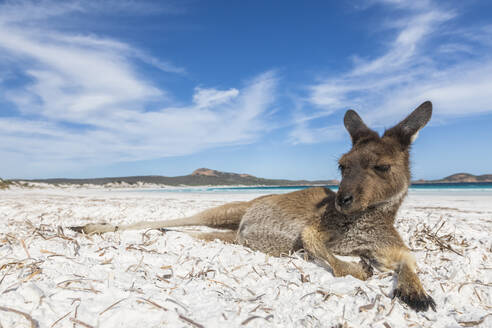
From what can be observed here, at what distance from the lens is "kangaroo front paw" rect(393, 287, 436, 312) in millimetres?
2088

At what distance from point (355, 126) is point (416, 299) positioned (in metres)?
2.25

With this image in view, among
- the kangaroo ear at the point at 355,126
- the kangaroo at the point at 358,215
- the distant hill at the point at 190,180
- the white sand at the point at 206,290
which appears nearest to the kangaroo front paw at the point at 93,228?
the white sand at the point at 206,290

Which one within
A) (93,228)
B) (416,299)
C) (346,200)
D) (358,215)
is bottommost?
(416,299)

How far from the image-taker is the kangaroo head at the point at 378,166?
9.34ft

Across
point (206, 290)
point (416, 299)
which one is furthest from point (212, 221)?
point (416, 299)

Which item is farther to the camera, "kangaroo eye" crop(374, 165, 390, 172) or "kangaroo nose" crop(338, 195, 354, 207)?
"kangaroo eye" crop(374, 165, 390, 172)

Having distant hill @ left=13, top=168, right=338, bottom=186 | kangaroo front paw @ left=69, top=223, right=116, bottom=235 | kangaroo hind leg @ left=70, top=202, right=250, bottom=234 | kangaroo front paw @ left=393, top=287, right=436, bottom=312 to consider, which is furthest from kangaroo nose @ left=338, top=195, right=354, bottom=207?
distant hill @ left=13, top=168, right=338, bottom=186

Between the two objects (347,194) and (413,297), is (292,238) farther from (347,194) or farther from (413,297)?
(413,297)

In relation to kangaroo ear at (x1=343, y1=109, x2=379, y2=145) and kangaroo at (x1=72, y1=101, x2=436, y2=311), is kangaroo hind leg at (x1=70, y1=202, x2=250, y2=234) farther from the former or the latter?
kangaroo ear at (x1=343, y1=109, x2=379, y2=145)

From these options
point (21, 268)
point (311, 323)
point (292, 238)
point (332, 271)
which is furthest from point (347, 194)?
point (21, 268)

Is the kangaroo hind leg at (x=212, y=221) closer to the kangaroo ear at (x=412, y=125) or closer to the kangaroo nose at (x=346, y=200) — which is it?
the kangaroo nose at (x=346, y=200)

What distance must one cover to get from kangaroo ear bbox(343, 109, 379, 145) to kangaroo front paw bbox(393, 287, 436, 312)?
1.79 meters

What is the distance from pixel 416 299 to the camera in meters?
2.11

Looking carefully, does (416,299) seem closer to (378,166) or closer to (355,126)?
(378,166)
